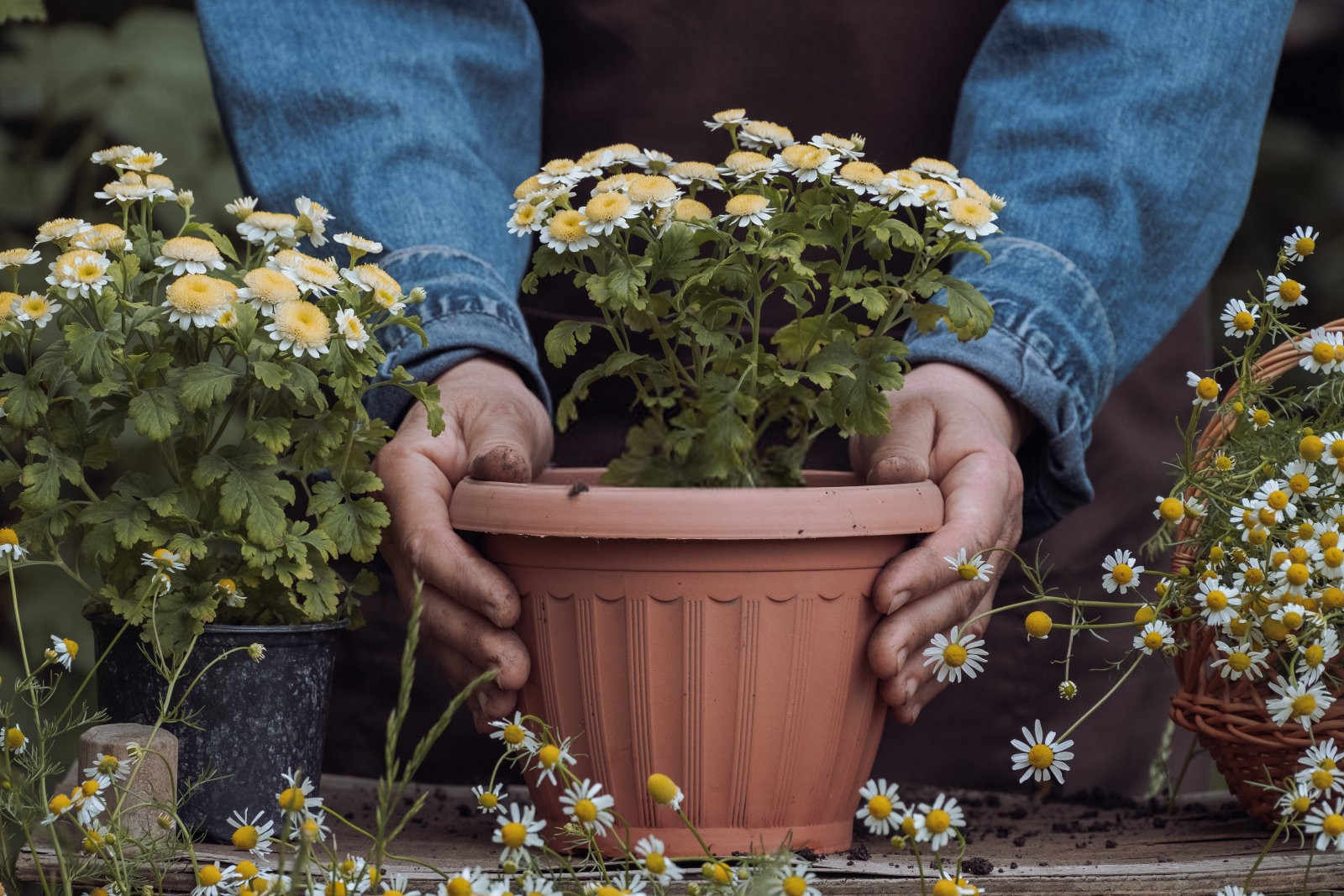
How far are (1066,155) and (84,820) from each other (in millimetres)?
1339

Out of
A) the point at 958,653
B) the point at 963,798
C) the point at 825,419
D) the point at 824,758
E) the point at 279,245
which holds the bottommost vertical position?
the point at 963,798

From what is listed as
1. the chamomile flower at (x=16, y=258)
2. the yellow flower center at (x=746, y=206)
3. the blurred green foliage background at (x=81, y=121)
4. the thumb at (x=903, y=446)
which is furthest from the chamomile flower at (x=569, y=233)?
the blurred green foliage background at (x=81, y=121)

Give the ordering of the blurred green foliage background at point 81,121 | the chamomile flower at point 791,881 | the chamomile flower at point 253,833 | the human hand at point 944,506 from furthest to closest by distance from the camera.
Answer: the blurred green foliage background at point 81,121, the human hand at point 944,506, the chamomile flower at point 253,833, the chamomile flower at point 791,881

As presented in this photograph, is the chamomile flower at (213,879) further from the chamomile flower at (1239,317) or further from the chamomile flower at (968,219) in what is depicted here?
the chamomile flower at (1239,317)

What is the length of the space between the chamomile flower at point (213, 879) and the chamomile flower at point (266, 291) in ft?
1.48

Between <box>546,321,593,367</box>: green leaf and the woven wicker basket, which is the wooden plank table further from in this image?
<box>546,321,593,367</box>: green leaf

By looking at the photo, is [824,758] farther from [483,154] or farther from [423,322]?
[483,154]

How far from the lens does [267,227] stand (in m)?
1.26

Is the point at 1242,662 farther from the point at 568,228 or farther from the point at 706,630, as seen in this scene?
the point at 568,228

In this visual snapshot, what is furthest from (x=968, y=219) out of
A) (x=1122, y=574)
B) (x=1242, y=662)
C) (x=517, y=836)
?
(x=517, y=836)

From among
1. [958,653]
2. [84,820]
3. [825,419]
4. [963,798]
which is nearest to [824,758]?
[958,653]

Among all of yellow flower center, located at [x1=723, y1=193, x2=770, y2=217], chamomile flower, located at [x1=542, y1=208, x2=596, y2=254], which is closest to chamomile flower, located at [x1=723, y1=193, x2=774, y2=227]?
yellow flower center, located at [x1=723, y1=193, x2=770, y2=217]

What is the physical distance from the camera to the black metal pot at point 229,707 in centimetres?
123

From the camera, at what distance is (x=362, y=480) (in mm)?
1281
